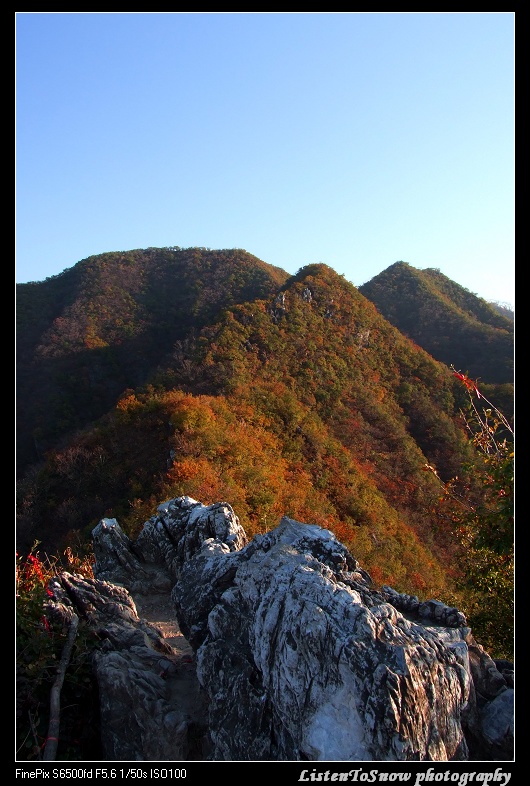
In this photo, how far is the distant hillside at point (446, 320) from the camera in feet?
156

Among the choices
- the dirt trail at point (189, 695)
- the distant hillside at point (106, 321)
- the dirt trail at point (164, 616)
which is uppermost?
the distant hillside at point (106, 321)

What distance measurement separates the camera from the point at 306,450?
23.4 metres

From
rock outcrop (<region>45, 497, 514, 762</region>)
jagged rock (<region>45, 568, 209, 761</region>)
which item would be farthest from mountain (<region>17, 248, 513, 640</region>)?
jagged rock (<region>45, 568, 209, 761</region>)

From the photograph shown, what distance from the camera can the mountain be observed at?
53.9 ft

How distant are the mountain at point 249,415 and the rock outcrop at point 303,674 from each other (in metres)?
3.67

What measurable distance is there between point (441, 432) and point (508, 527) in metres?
28.0

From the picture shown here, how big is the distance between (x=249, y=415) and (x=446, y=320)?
4378 cm

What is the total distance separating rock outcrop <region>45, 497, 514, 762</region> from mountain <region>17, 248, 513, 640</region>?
3667 millimetres

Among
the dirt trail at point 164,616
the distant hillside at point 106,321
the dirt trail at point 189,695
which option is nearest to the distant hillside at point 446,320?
the distant hillside at point 106,321

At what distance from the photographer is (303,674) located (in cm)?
365
